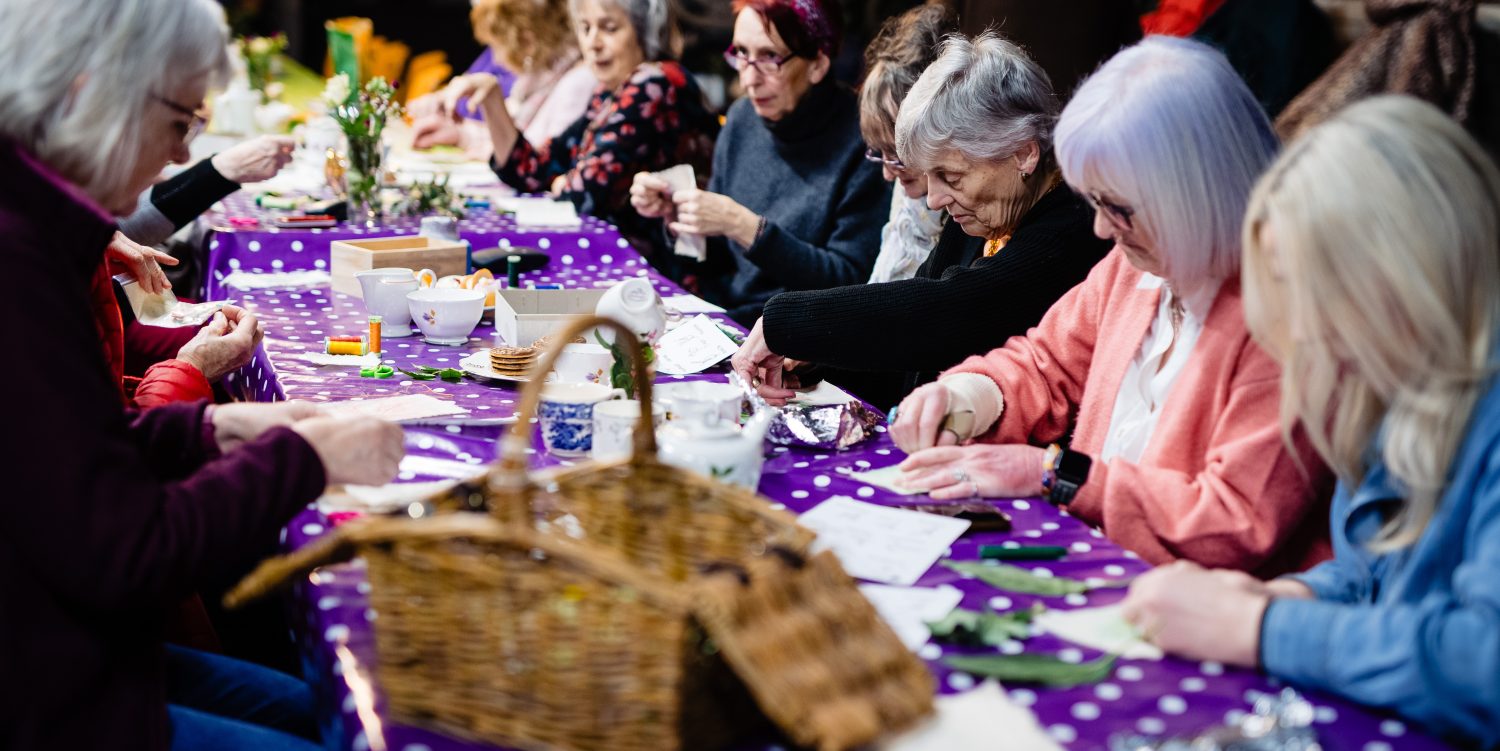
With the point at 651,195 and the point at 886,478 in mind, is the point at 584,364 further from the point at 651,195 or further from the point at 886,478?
the point at 651,195

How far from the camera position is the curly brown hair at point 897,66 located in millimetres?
2859

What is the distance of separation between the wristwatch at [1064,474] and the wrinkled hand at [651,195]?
82.8 inches

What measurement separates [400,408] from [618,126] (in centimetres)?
234

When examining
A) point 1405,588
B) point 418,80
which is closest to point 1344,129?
point 1405,588

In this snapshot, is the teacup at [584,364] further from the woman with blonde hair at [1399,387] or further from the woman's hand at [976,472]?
the woman with blonde hair at [1399,387]

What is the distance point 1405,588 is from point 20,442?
52.8 inches

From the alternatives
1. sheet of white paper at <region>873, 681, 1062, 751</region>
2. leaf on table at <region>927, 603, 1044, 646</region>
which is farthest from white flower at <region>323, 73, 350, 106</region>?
sheet of white paper at <region>873, 681, 1062, 751</region>

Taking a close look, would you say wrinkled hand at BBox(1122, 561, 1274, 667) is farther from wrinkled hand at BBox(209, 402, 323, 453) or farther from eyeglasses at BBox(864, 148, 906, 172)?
eyeglasses at BBox(864, 148, 906, 172)

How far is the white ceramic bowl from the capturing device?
8.27 feet

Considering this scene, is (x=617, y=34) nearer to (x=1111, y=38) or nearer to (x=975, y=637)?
(x=1111, y=38)

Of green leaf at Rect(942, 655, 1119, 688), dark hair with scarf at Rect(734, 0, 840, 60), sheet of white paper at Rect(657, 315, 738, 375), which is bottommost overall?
sheet of white paper at Rect(657, 315, 738, 375)

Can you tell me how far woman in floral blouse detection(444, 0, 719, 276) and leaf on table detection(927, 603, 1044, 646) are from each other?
2.97m

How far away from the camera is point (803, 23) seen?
365 centimetres

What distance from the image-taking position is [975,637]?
1.31 m
